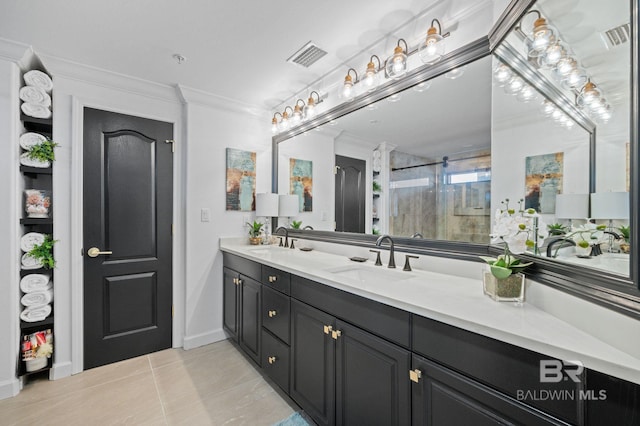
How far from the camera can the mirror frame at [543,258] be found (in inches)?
27.0

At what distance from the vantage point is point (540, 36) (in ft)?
3.43

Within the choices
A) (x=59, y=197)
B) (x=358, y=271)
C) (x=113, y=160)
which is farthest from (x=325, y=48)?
(x=59, y=197)

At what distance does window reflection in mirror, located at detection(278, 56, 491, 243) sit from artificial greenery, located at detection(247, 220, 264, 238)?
86cm

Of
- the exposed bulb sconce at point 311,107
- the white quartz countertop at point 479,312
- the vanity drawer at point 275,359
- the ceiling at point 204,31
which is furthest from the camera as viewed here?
the exposed bulb sconce at point 311,107

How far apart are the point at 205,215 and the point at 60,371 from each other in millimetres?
1605

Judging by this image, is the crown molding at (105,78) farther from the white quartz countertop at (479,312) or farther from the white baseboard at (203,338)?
the white baseboard at (203,338)

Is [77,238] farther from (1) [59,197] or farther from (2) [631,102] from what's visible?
(2) [631,102]

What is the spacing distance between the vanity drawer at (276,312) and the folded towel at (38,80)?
2219mm

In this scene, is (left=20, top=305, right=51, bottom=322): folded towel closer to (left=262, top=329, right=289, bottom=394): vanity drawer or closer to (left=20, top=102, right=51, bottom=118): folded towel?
(left=20, top=102, right=51, bottom=118): folded towel

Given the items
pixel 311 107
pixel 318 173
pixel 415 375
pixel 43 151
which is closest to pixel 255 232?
pixel 318 173

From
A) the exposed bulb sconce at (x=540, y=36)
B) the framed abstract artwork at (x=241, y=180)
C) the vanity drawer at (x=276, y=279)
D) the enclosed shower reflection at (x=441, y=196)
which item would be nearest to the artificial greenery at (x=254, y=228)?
the framed abstract artwork at (x=241, y=180)

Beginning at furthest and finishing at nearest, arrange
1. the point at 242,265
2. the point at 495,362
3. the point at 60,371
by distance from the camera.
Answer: the point at 242,265, the point at 60,371, the point at 495,362

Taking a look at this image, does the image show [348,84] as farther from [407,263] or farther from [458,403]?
[458,403]

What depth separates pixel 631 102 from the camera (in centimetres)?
70
